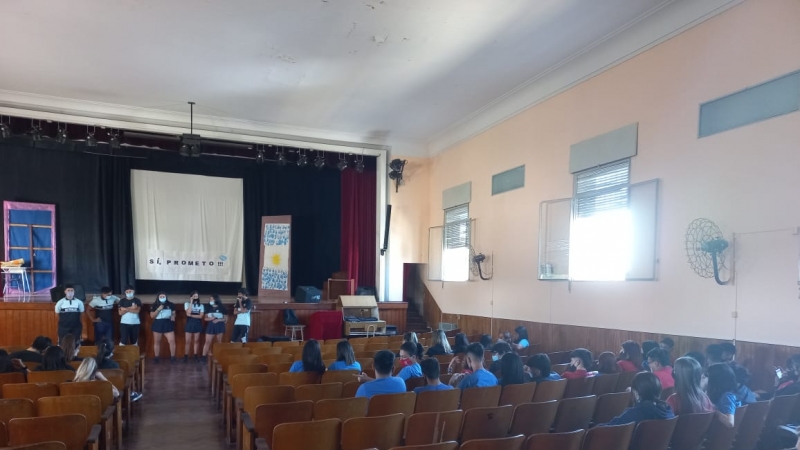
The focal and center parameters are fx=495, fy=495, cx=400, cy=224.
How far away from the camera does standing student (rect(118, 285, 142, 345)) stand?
28.6 ft

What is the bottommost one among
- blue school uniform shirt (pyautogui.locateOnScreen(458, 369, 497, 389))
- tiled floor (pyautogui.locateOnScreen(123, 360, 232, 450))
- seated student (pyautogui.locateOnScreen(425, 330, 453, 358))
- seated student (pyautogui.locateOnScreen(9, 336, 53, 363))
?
tiled floor (pyautogui.locateOnScreen(123, 360, 232, 450))

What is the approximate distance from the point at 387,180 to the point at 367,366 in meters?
7.22

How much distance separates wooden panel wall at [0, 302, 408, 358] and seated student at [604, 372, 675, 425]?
825cm

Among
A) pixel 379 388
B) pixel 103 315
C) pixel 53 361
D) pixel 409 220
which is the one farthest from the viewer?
pixel 409 220

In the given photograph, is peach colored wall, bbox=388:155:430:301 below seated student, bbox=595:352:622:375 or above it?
above

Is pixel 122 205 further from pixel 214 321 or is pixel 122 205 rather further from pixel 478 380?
pixel 478 380

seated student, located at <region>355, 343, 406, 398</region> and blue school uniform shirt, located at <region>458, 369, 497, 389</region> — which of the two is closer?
seated student, located at <region>355, 343, 406, 398</region>

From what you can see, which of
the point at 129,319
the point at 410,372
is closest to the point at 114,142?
the point at 129,319

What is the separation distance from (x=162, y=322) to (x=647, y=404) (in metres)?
8.42

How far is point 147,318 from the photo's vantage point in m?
9.38

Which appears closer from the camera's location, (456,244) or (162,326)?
(162,326)

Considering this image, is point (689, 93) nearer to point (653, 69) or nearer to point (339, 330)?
point (653, 69)

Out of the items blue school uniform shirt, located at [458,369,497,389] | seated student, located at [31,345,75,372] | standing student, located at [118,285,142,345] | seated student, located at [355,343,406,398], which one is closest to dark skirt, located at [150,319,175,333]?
standing student, located at [118,285,142,345]

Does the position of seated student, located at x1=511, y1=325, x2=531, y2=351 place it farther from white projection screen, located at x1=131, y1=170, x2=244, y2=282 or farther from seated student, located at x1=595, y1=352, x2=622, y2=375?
white projection screen, located at x1=131, y1=170, x2=244, y2=282
